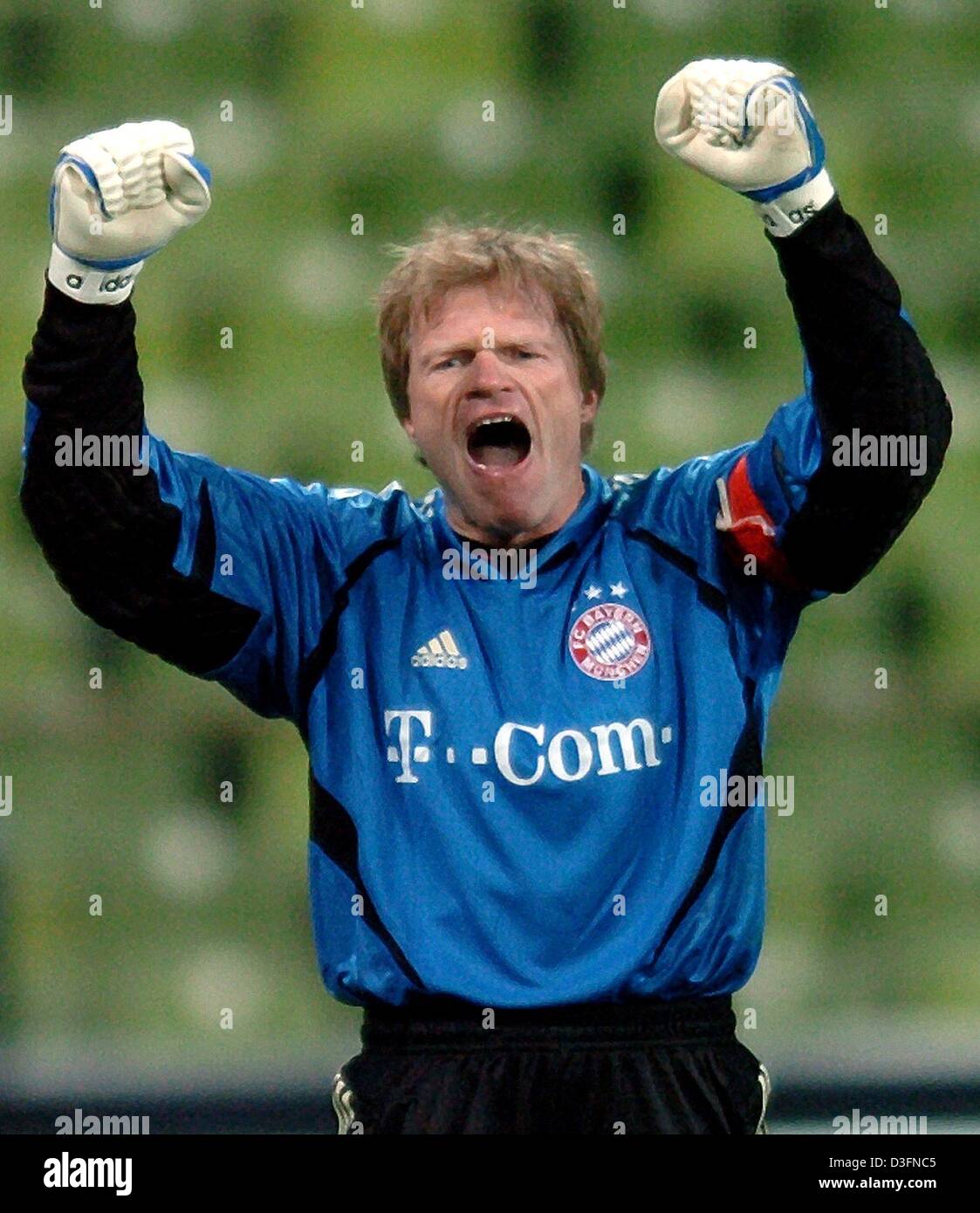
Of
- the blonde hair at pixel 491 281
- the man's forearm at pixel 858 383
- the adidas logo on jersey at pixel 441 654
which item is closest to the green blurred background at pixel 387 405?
the blonde hair at pixel 491 281

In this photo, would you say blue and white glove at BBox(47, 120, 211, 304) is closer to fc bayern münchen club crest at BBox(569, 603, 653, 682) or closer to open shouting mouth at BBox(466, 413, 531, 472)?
open shouting mouth at BBox(466, 413, 531, 472)

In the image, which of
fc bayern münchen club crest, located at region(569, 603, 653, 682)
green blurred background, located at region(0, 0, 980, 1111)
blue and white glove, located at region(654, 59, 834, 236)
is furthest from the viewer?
green blurred background, located at region(0, 0, 980, 1111)

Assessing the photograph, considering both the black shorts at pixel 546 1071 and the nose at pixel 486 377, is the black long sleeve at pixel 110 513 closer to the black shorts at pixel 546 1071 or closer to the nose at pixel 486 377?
the nose at pixel 486 377

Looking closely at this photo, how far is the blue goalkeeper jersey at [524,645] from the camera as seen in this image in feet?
4.91

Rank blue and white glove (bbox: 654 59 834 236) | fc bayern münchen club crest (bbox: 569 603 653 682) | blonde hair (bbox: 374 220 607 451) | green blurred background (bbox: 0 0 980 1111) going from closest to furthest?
blue and white glove (bbox: 654 59 834 236), fc bayern münchen club crest (bbox: 569 603 653 682), blonde hair (bbox: 374 220 607 451), green blurred background (bbox: 0 0 980 1111)

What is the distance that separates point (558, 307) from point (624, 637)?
288 mm

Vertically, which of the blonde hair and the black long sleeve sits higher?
the blonde hair

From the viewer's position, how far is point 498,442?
1682mm

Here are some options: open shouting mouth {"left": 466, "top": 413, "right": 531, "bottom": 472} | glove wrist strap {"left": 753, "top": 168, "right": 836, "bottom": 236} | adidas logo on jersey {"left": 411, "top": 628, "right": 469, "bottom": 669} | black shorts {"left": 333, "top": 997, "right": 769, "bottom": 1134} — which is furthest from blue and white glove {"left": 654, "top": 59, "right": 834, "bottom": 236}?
black shorts {"left": 333, "top": 997, "right": 769, "bottom": 1134}

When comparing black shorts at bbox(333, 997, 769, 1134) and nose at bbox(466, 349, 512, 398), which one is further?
nose at bbox(466, 349, 512, 398)

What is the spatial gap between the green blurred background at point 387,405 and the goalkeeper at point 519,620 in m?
1.19

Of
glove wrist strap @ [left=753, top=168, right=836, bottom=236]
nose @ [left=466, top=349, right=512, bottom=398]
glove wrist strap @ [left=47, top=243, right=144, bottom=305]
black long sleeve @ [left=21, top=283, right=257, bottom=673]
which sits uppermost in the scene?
glove wrist strap @ [left=753, top=168, right=836, bottom=236]

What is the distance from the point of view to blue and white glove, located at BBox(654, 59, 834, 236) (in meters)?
1.42
